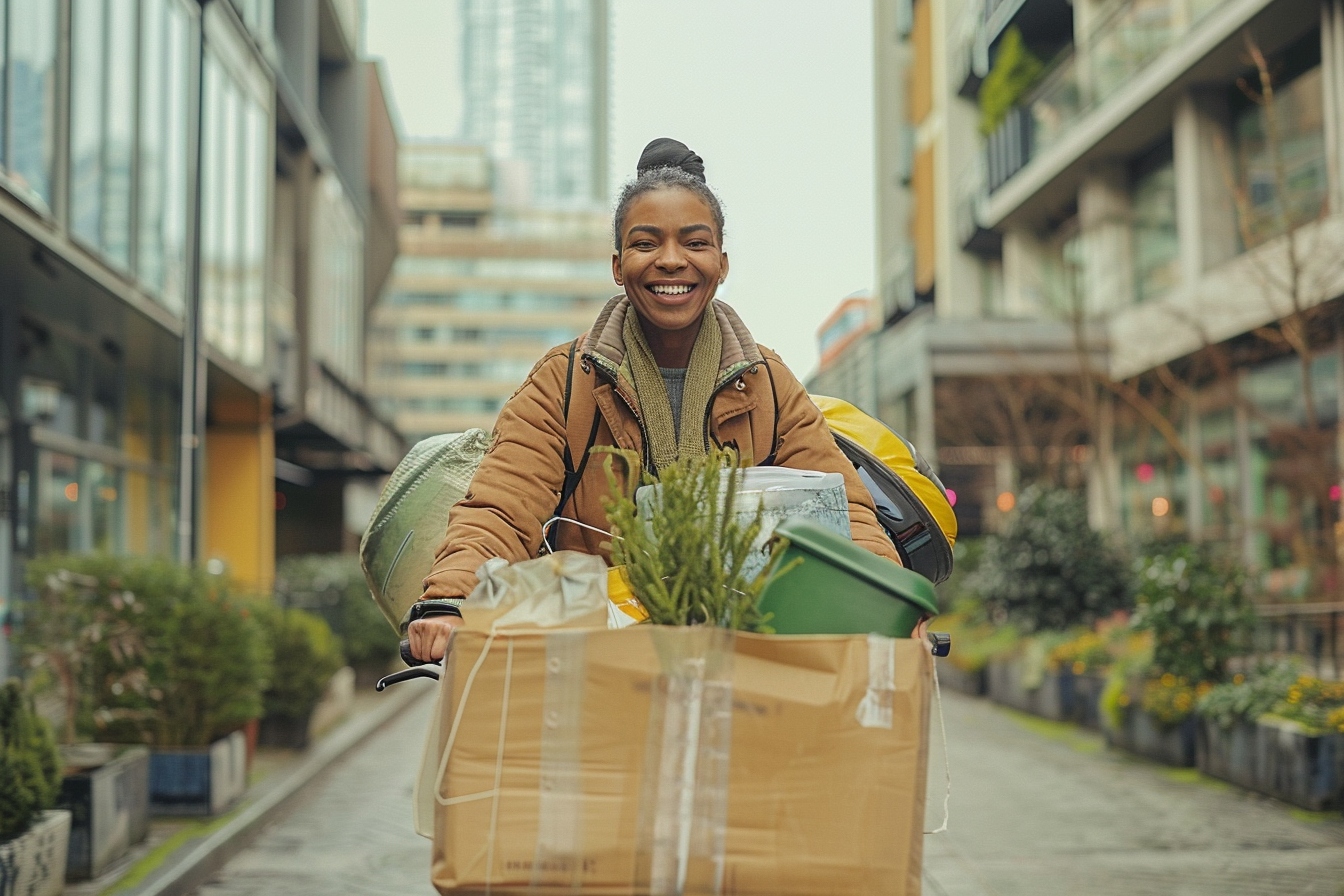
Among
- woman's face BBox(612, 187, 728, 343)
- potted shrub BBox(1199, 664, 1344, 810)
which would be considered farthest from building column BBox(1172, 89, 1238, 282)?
woman's face BBox(612, 187, 728, 343)

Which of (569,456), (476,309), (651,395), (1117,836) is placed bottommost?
(1117,836)

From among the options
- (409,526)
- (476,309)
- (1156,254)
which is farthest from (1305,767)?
(476,309)

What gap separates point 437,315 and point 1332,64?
115 meters

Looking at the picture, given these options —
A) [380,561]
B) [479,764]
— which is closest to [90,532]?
[380,561]

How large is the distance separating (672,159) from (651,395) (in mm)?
622

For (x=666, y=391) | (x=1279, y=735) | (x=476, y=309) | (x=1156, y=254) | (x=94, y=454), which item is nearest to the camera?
(x=666, y=391)

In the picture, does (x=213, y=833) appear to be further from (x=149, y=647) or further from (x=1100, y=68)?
(x=1100, y=68)

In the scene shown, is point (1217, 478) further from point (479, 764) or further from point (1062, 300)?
point (479, 764)

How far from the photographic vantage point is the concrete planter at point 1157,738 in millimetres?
11461

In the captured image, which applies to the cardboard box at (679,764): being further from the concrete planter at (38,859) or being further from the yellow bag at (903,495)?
the concrete planter at (38,859)

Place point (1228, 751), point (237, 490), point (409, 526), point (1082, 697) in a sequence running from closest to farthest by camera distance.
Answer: point (409, 526), point (1228, 751), point (1082, 697), point (237, 490)

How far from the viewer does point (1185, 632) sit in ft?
37.5

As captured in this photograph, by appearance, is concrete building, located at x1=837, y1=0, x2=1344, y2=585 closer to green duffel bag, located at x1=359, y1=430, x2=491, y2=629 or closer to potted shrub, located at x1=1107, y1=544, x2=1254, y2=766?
potted shrub, located at x1=1107, y1=544, x2=1254, y2=766

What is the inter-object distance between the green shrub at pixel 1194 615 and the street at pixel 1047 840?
84cm
